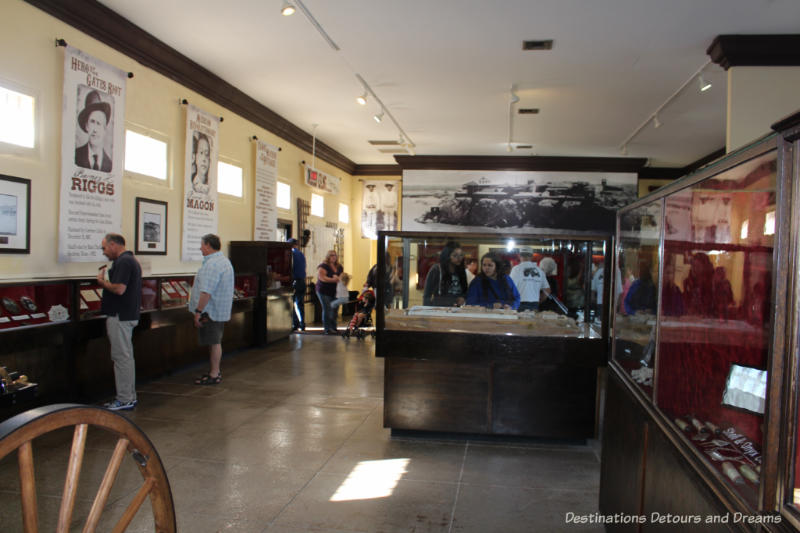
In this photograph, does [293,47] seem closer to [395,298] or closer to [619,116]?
[395,298]

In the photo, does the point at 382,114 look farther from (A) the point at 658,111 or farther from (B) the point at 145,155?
(A) the point at 658,111

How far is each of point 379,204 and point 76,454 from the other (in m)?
14.3

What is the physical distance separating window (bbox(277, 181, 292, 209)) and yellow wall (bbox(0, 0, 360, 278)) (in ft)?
3.69

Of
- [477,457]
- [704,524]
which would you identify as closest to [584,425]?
[477,457]

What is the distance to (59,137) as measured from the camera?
5281 millimetres

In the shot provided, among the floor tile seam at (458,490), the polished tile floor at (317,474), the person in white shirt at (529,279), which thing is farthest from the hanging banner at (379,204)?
the floor tile seam at (458,490)

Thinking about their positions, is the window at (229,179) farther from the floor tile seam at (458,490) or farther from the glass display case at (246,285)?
the floor tile seam at (458,490)

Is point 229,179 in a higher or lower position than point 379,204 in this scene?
lower

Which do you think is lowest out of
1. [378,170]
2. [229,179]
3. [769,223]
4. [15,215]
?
[769,223]

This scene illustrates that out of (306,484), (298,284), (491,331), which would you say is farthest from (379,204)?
(306,484)

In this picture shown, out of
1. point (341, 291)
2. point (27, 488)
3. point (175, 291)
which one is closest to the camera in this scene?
point (27, 488)

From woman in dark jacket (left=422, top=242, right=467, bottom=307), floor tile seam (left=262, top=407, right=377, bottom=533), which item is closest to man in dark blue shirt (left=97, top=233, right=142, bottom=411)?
floor tile seam (left=262, top=407, right=377, bottom=533)

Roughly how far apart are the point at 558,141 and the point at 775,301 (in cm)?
1094

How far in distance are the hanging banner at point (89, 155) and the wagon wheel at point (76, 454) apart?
4815mm
